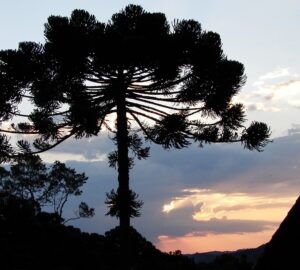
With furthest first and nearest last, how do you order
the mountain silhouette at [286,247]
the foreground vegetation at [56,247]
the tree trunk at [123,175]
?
the foreground vegetation at [56,247], the tree trunk at [123,175], the mountain silhouette at [286,247]

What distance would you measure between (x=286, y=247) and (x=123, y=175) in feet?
37.4

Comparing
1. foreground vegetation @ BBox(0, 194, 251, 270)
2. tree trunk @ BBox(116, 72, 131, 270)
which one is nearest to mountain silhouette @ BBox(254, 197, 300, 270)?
tree trunk @ BBox(116, 72, 131, 270)

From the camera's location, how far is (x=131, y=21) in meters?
15.0

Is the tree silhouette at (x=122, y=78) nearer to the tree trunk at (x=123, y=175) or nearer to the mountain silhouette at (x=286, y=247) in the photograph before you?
the tree trunk at (x=123, y=175)

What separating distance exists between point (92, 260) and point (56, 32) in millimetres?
11827

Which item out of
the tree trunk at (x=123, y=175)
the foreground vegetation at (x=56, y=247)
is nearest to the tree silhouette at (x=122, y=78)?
the tree trunk at (x=123, y=175)

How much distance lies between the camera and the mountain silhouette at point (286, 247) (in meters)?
2.41

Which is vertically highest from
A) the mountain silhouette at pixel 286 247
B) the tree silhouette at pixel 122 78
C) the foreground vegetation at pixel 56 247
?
the tree silhouette at pixel 122 78

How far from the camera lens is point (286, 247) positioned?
2.43m

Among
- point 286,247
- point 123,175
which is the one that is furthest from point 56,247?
point 286,247

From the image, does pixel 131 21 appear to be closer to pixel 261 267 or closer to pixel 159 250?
pixel 261 267

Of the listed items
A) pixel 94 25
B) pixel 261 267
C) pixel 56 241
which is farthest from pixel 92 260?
pixel 261 267

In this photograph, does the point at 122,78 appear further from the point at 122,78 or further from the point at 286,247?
the point at 286,247

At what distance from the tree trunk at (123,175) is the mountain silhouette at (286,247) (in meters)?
10.5
